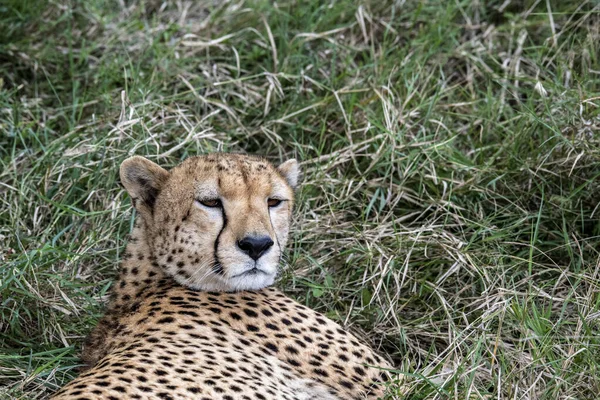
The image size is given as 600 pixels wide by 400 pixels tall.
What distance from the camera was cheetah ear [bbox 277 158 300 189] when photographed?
3.78 m

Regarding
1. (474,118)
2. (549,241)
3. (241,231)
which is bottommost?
(549,241)

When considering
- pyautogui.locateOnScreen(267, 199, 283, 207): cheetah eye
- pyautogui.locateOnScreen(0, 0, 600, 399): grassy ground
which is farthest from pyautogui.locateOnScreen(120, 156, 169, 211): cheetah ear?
pyautogui.locateOnScreen(0, 0, 600, 399): grassy ground

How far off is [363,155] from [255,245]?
4.80 feet

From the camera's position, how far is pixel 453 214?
429 centimetres

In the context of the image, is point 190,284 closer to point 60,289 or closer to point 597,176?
point 60,289

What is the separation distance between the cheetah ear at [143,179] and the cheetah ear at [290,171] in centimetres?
46

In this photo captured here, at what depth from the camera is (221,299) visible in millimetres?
3398

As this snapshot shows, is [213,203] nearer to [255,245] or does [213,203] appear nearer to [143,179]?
[255,245]

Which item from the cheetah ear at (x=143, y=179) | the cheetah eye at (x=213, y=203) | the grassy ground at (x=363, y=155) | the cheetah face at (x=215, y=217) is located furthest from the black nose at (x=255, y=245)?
the grassy ground at (x=363, y=155)

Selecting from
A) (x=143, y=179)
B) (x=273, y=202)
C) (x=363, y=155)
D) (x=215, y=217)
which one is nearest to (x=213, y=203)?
(x=215, y=217)

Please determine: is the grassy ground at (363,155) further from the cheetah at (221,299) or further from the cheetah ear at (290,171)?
the cheetah ear at (290,171)

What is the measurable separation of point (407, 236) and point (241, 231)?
1.17 meters

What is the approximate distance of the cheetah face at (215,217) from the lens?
130 inches

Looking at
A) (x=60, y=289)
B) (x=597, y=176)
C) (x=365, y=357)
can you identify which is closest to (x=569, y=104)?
(x=597, y=176)
